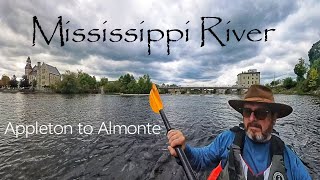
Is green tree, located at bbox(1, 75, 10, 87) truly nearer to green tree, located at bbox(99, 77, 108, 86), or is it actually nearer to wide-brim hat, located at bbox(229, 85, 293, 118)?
green tree, located at bbox(99, 77, 108, 86)

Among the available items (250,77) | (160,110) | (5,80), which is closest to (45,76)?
(5,80)

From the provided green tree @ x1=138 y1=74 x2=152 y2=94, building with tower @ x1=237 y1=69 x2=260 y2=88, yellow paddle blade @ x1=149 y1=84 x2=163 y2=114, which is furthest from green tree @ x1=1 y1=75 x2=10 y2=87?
yellow paddle blade @ x1=149 y1=84 x2=163 y2=114

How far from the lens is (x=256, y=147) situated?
3781mm

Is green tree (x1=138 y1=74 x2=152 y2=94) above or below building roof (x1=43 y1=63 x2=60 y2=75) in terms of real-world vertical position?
below

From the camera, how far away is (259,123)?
12.1 feet

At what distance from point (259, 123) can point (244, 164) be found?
684 mm

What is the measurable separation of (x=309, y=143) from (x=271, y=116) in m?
12.9

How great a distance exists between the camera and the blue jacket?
366 cm

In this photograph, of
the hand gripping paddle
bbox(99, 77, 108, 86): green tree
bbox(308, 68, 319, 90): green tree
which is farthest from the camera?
bbox(99, 77, 108, 86): green tree

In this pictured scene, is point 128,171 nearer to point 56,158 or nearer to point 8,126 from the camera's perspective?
point 56,158

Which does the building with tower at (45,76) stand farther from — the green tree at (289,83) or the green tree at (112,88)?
the green tree at (289,83)

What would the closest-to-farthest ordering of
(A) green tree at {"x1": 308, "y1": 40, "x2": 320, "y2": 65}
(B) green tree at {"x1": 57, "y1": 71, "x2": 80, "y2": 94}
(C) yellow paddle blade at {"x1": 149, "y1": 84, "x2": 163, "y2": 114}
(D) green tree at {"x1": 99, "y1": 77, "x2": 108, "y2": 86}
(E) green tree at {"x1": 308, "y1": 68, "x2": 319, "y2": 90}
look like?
(C) yellow paddle blade at {"x1": 149, "y1": 84, "x2": 163, "y2": 114} < (E) green tree at {"x1": 308, "y1": 68, "x2": 319, "y2": 90} < (B) green tree at {"x1": 57, "y1": 71, "x2": 80, "y2": 94} < (D) green tree at {"x1": 99, "y1": 77, "x2": 108, "y2": 86} < (A) green tree at {"x1": 308, "y1": 40, "x2": 320, "y2": 65}

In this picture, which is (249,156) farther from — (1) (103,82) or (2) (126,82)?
(1) (103,82)

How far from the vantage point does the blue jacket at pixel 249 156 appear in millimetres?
3662
